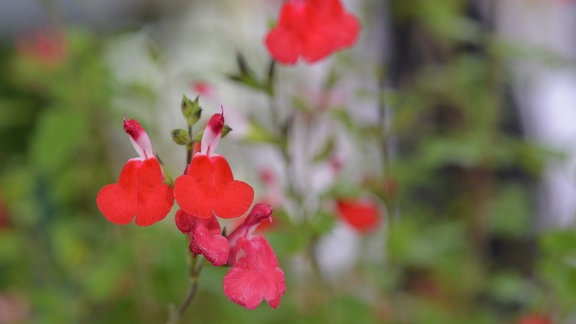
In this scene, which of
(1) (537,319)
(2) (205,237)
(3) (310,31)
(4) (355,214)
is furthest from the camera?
(4) (355,214)

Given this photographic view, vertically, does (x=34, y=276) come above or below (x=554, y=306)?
below

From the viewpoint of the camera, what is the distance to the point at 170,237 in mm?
1008

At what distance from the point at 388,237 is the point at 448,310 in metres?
0.32

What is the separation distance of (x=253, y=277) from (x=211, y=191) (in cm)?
7

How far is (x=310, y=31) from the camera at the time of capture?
0.74m

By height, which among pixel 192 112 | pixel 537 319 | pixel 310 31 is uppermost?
pixel 310 31

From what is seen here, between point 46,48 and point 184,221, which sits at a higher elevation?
point 46,48

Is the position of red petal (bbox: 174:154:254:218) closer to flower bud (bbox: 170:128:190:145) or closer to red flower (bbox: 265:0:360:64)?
flower bud (bbox: 170:128:190:145)

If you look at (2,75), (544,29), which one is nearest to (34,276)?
(2,75)

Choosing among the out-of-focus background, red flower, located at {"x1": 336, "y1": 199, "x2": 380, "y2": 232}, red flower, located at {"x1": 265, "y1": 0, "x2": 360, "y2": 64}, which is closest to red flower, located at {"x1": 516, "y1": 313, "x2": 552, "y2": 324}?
the out-of-focus background

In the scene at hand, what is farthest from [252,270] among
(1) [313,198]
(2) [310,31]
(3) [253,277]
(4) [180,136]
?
(1) [313,198]

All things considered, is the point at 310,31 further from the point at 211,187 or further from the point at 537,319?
the point at 537,319

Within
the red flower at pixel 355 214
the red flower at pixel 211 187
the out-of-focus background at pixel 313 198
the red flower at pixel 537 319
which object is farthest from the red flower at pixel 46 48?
the red flower at pixel 537 319

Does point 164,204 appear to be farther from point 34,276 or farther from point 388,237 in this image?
point 34,276
